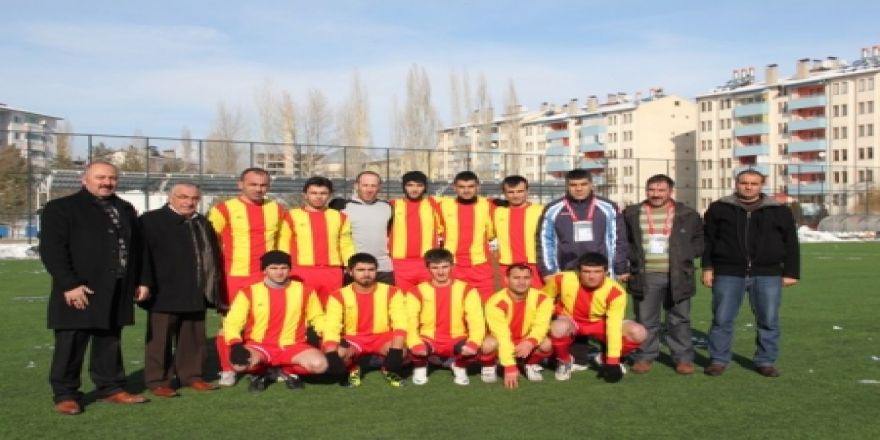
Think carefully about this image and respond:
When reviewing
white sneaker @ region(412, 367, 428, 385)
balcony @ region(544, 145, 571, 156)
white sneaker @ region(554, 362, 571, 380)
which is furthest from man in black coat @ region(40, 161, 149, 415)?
balcony @ region(544, 145, 571, 156)

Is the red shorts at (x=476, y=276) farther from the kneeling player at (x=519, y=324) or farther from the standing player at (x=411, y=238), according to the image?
the kneeling player at (x=519, y=324)

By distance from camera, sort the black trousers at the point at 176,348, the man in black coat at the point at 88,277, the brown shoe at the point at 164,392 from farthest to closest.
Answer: the black trousers at the point at 176,348 < the brown shoe at the point at 164,392 < the man in black coat at the point at 88,277

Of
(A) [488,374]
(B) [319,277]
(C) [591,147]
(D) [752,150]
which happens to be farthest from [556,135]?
(A) [488,374]

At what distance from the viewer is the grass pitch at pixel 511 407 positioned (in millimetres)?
5008

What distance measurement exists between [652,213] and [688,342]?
43.3 inches

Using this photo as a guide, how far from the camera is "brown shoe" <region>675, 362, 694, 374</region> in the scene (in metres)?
6.80

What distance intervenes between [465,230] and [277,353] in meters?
2.05

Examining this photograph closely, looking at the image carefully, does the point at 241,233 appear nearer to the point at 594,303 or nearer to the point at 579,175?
the point at 579,175

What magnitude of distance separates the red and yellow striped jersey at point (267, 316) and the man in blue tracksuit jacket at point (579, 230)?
6.74 ft

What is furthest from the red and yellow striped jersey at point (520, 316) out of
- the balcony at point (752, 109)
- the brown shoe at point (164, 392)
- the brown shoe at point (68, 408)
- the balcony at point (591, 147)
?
the balcony at point (591, 147)

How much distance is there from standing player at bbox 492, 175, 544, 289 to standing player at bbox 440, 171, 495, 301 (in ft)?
0.57

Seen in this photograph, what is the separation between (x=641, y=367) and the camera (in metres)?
6.94

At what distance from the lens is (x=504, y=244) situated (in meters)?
7.50

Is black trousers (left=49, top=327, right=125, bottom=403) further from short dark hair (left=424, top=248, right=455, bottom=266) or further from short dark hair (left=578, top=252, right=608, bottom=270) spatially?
short dark hair (left=578, top=252, right=608, bottom=270)
